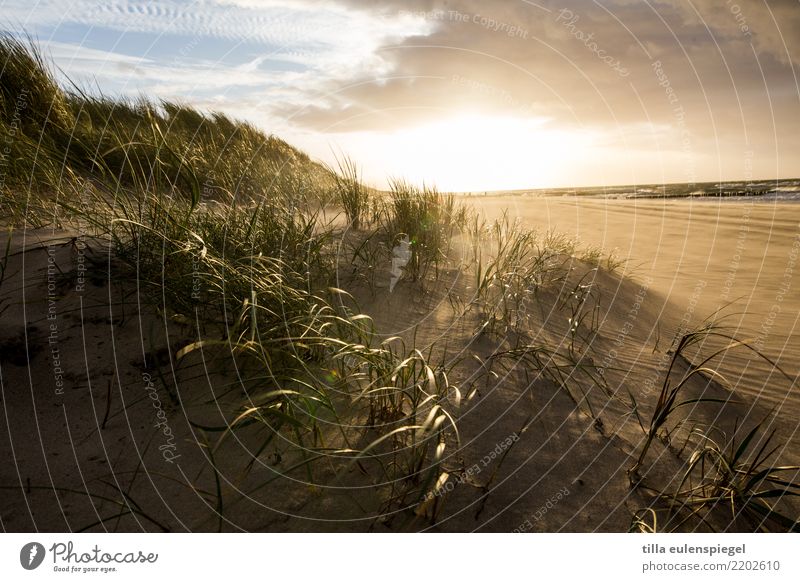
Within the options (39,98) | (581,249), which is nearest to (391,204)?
(581,249)

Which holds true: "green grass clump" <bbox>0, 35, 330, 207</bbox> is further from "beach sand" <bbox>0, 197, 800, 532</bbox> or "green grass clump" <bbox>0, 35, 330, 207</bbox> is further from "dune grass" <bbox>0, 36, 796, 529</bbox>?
"beach sand" <bbox>0, 197, 800, 532</bbox>

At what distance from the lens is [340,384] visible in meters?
2.05
